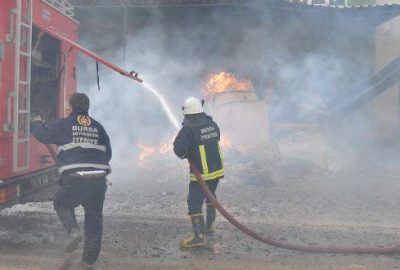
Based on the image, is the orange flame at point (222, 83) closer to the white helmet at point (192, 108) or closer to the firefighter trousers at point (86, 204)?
the white helmet at point (192, 108)

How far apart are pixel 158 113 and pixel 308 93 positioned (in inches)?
168

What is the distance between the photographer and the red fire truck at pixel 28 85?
4312 millimetres

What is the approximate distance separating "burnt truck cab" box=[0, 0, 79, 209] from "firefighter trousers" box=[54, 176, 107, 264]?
0.68 m

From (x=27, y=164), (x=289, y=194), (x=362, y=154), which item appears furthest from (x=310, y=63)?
(x=27, y=164)

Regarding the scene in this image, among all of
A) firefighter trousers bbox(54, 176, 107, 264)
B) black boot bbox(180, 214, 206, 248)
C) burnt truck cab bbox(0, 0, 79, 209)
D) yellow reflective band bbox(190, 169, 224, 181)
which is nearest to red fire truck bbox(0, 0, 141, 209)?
burnt truck cab bbox(0, 0, 79, 209)

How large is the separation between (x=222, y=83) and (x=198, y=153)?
710cm

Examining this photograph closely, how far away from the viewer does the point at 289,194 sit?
7699mm

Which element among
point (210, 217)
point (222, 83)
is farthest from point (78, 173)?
point (222, 83)

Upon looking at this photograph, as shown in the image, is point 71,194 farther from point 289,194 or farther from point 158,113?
point 158,113

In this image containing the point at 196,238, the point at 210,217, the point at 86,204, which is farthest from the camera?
the point at 210,217

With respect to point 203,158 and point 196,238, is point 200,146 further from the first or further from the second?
point 196,238

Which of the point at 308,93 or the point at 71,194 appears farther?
the point at 308,93

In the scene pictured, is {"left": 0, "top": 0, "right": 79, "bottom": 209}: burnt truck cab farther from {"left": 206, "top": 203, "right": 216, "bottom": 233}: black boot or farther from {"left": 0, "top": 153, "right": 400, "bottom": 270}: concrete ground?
{"left": 206, "top": 203, "right": 216, "bottom": 233}: black boot

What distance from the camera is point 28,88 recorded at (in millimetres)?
4645
